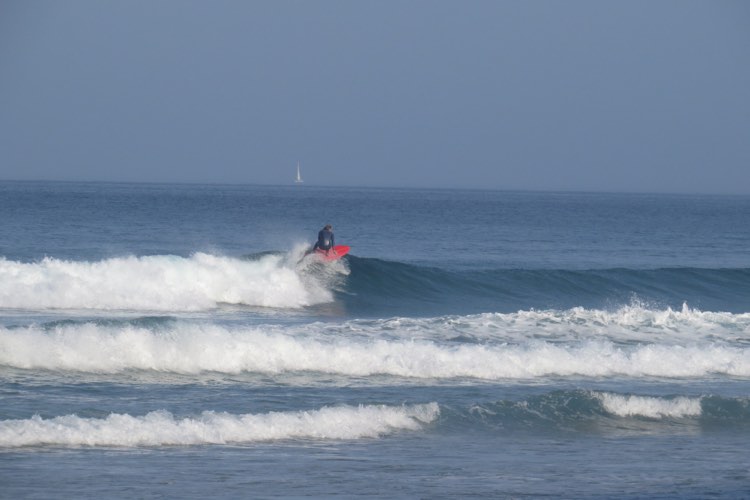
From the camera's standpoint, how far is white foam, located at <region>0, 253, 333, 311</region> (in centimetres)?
2203

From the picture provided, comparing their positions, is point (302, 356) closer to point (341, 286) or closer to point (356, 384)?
point (356, 384)

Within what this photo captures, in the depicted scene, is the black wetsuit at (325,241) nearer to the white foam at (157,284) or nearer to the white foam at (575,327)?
the white foam at (157,284)

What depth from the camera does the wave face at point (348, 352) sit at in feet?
48.5

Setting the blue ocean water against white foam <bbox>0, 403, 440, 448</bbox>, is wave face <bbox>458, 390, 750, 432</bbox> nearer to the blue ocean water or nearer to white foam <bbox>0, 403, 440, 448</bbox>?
the blue ocean water

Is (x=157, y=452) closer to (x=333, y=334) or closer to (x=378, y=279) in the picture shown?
(x=333, y=334)

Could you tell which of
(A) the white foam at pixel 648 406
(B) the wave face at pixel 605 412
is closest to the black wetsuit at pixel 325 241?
(B) the wave face at pixel 605 412

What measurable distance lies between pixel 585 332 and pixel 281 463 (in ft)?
33.1

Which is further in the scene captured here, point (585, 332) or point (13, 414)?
point (585, 332)

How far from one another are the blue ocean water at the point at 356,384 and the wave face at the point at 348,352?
1.4 inches

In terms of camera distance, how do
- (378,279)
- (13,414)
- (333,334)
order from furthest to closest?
1. (378,279)
2. (333,334)
3. (13,414)

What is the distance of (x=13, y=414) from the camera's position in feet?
37.6

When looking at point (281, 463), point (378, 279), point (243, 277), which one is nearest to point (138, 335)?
point (281, 463)

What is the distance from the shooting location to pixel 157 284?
23.8 meters

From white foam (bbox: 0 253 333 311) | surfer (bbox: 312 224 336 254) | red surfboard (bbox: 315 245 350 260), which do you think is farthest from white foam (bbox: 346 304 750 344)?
red surfboard (bbox: 315 245 350 260)
